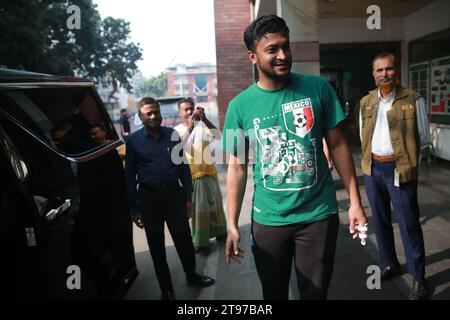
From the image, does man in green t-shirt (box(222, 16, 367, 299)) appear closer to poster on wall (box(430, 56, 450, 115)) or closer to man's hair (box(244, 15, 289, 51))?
man's hair (box(244, 15, 289, 51))

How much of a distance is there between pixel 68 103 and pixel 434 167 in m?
7.24

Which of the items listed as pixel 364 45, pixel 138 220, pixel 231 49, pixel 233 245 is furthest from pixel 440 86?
pixel 233 245

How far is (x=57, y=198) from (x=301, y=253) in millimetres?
1342

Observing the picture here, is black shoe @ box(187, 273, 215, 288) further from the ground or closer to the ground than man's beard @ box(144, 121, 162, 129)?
closer to the ground

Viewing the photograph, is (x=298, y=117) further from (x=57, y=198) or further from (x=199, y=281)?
(x=199, y=281)

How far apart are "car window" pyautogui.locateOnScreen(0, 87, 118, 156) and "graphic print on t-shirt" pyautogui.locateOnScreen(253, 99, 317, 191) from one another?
126 centimetres

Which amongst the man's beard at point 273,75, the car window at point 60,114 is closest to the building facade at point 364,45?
the car window at point 60,114

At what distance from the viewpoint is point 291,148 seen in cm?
195

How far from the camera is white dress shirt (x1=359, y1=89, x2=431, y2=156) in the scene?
3.03m

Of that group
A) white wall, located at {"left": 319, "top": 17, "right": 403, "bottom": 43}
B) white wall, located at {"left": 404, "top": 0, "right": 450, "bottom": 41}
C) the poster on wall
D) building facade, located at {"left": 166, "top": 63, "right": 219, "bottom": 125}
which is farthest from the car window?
building facade, located at {"left": 166, "top": 63, "right": 219, "bottom": 125}

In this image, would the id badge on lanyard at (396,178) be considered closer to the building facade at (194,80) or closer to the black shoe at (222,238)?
the black shoe at (222,238)

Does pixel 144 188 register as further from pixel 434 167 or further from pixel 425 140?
pixel 434 167

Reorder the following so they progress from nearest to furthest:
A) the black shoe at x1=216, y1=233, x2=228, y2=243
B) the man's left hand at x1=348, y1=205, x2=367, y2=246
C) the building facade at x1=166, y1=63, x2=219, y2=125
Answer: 1. the man's left hand at x1=348, y1=205, x2=367, y2=246
2. the black shoe at x1=216, y1=233, x2=228, y2=243
3. the building facade at x1=166, y1=63, x2=219, y2=125
